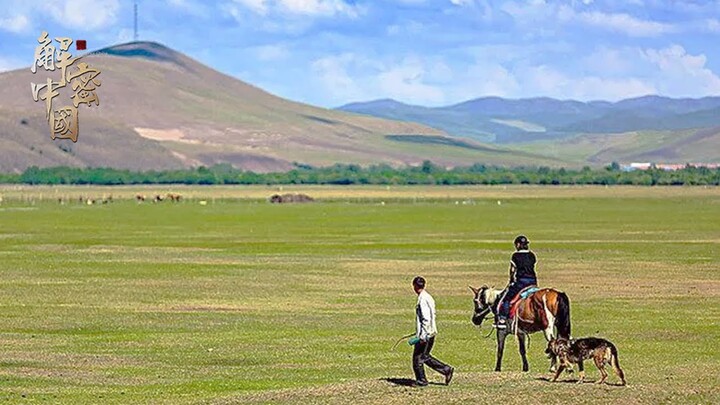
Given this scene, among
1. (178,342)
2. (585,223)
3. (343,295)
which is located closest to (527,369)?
(178,342)

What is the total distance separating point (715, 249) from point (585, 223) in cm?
2905

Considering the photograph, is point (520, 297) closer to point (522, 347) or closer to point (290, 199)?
point (522, 347)

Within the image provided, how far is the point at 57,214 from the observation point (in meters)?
115

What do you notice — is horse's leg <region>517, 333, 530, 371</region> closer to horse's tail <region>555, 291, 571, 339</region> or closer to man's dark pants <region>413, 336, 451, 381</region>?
horse's tail <region>555, 291, 571, 339</region>

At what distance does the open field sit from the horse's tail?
3.14 feet

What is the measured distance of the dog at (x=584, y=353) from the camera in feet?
80.3

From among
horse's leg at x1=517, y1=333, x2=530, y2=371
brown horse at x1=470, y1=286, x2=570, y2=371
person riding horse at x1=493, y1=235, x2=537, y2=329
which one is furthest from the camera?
person riding horse at x1=493, y1=235, x2=537, y2=329

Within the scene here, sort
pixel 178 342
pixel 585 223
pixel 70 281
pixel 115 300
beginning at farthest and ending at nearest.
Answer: pixel 585 223, pixel 70 281, pixel 115 300, pixel 178 342

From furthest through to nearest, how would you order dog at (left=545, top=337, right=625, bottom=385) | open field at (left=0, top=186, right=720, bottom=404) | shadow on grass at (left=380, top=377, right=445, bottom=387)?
open field at (left=0, top=186, right=720, bottom=404) → shadow on grass at (left=380, top=377, right=445, bottom=387) → dog at (left=545, top=337, right=625, bottom=385)

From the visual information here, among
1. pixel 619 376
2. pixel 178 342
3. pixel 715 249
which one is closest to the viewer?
pixel 619 376

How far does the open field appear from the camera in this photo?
2622 centimetres

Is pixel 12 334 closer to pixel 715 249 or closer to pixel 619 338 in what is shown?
pixel 619 338

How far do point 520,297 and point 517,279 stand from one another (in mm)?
489

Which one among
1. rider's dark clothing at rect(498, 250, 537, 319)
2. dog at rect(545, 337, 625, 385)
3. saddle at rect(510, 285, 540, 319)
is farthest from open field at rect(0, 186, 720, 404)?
rider's dark clothing at rect(498, 250, 537, 319)
